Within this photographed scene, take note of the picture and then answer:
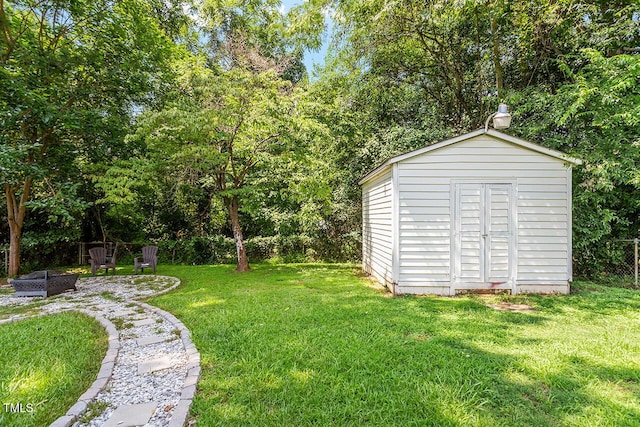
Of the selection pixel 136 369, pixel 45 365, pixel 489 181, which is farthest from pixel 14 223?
pixel 489 181

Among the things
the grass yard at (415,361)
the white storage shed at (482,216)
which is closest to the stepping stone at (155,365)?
the grass yard at (415,361)

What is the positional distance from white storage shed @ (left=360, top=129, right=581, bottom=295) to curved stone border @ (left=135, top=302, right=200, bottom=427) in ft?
12.1

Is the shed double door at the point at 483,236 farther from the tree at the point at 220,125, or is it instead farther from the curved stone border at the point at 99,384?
the curved stone border at the point at 99,384

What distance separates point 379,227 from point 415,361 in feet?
13.7

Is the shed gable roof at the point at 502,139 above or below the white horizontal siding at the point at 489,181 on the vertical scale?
above

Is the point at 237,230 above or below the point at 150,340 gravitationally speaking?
above

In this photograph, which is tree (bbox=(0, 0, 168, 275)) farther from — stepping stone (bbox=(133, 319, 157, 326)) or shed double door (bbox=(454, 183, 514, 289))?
shed double door (bbox=(454, 183, 514, 289))

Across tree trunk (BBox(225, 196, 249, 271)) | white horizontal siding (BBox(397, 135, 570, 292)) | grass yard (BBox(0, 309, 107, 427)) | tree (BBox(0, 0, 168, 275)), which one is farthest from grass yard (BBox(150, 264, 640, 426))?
tree (BBox(0, 0, 168, 275))

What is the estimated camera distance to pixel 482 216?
5.68 meters

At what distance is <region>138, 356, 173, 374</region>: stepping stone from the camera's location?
291 centimetres

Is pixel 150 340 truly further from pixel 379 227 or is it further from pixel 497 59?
pixel 497 59

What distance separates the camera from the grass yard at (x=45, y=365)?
231 cm

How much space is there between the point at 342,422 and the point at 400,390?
2.03 ft

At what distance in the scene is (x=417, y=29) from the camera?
867cm
